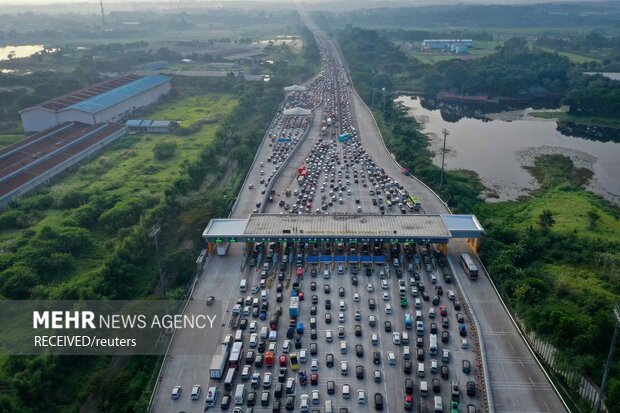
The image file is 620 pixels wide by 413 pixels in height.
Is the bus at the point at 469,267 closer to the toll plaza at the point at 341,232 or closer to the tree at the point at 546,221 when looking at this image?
the toll plaza at the point at 341,232

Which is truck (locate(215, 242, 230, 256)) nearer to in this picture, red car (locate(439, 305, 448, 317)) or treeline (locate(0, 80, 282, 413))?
treeline (locate(0, 80, 282, 413))

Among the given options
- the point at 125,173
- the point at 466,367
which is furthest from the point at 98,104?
the point at 466,367

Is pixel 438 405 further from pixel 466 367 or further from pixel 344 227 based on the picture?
pixel 344 227

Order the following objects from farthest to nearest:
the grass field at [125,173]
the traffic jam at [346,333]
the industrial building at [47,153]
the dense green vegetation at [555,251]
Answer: the industrial building at [47,153]
the grass field at [125,173]
the dense green vegetation at [555,251]
the traffic jam at [346,333]

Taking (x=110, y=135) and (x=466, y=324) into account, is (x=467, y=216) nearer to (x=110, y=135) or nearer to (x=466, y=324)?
(x=466, y=324)

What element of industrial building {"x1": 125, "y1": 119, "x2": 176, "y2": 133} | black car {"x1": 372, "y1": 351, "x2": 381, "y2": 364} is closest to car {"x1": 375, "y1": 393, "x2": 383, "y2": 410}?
black car {"x1": 372, "y1": 351, "x2": 381, "y2": 364}

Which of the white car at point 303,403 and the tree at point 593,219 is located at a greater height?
the tree at point 593,219

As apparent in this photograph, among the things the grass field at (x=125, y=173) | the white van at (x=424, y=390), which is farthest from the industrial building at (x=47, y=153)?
the white van at (x=424, y=390)
